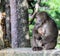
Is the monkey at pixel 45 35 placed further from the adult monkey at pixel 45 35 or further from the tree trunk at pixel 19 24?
the tree trunk at pixel 19 24

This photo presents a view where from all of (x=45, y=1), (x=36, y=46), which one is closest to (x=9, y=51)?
(x=36, y=46)

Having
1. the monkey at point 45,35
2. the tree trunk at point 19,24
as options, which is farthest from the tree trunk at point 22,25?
the monkey at point 45,35

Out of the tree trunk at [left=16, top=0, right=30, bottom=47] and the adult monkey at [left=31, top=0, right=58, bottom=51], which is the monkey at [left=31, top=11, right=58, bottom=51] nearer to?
the adult monkey at [left=31, top=0, right=58, bottom=51]

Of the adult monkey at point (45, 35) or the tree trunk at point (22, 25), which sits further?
the tree trunk at point (22, 25)

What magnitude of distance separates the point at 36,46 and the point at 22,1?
2.39 m

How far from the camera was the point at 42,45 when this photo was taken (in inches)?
301

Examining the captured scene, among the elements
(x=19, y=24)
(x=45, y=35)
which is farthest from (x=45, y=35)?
(x=19, y=24)

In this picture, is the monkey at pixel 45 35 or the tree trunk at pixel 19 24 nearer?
the monkey at pixel 45 35

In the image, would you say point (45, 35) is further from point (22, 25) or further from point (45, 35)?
point (22, 25)

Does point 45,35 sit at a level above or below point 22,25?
above

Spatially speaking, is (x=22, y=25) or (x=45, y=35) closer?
(x=45, y=35)

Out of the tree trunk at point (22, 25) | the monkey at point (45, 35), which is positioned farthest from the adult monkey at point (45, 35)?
the tree trunk at point (22, 25)

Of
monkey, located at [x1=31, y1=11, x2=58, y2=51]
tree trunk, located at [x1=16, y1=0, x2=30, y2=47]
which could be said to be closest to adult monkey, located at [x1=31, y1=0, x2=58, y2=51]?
monkey, located at [x1=31, y1=11, x2=58, y2=51]

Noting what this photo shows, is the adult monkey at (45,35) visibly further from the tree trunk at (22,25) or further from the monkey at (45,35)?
the tree trunk at (22,25)
